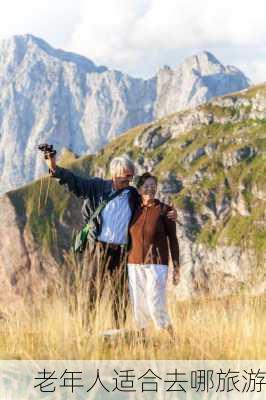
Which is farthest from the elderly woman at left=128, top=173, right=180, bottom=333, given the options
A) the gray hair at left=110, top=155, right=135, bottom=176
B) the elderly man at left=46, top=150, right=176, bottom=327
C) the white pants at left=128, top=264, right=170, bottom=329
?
the gray hair at left=110, top=155, right=135, bottom=176

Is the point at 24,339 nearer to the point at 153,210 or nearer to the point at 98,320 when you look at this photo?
the point at 98,320

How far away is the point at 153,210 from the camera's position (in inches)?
321

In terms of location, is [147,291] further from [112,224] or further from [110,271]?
[112,224]

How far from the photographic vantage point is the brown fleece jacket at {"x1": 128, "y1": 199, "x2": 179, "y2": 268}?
8023 millimetres

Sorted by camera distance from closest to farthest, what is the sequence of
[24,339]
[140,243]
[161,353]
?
[161,353] < [24,339] < [140,243]

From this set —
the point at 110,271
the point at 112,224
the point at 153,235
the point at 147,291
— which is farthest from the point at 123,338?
the point at 112,224

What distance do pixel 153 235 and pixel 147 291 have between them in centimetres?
77

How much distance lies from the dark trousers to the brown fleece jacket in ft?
0.77

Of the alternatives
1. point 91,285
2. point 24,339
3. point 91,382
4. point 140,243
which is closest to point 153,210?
point 140,243

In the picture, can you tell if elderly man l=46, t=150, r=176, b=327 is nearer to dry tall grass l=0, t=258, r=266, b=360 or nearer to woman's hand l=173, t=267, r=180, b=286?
dry tall grass l=0, t=258, r=266, b=360

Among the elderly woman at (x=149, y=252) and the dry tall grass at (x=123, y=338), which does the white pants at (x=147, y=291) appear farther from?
the dry tall grass at (x=123, y=338)

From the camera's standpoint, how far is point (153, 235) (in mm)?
8023

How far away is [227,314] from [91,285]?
1.95m

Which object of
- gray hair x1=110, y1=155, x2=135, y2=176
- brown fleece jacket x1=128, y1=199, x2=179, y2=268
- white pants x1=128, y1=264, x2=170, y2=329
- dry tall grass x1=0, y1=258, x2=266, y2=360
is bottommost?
dry tall grass x1=0, y1=258, x2=266, y2=360
